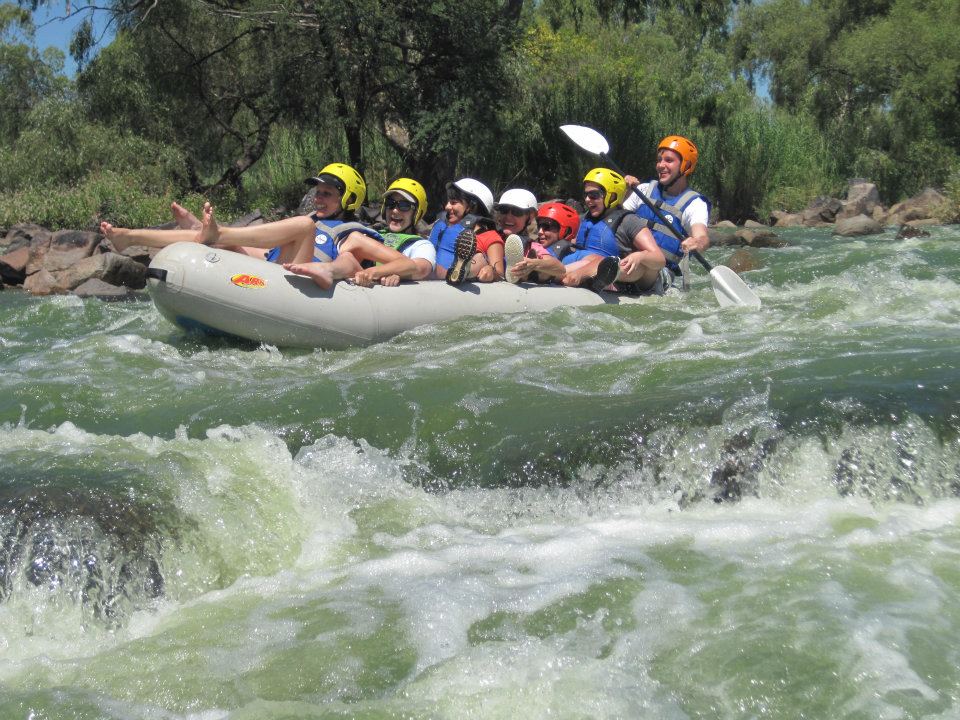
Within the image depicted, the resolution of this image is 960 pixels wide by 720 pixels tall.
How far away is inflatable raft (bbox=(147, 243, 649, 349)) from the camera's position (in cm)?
634

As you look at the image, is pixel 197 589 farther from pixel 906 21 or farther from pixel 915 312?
pixel 906 21

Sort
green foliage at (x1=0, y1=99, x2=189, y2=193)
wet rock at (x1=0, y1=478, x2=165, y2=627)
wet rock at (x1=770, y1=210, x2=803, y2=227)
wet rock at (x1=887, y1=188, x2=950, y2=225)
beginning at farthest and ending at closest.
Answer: wet rock at (x1=770, y1=210, x2=803, y2=227) → wet rock at (x1=887, y1=188, x2=950, y2=225) → green foliage at (x1=0, y1=99, x2=189, y2=193) → wet rock at (x1=0, y1=478, x2=165, y2=627)

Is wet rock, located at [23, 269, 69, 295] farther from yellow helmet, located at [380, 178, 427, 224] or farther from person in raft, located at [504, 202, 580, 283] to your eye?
person in raft, located at [504, 202, 580, 283]

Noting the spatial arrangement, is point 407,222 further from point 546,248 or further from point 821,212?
point 821,212

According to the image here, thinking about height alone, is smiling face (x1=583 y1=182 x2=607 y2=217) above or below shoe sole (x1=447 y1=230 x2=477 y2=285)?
above

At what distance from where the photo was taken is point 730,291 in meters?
7.93

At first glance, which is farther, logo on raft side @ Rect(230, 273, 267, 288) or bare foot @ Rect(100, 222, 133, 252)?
logo on raft side @ Rect(230, 273, 267, 288)

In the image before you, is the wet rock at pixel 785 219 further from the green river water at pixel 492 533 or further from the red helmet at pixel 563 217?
the green river water at pixel 492 533

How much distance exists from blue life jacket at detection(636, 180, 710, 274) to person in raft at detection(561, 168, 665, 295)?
30 centimetres

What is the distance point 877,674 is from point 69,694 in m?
2.15

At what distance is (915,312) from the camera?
23.6 feet

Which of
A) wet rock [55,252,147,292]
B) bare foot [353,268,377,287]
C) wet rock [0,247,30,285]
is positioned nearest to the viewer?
bare foot [353,268,377,287]

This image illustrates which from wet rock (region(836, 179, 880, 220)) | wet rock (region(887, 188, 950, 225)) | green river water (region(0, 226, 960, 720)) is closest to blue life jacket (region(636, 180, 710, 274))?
green river water (region(0, 226, 960, 720))

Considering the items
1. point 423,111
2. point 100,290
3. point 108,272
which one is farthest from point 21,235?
point 423,111
